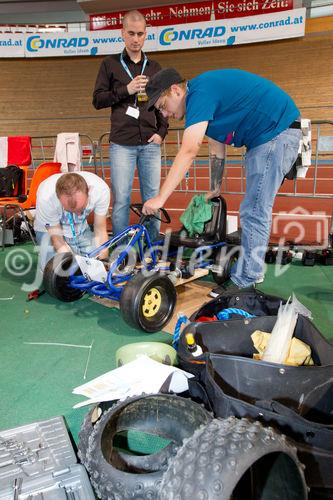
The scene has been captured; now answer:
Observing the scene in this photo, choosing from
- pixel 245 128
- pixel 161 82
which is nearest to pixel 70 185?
pixel 161 82

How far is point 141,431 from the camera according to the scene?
1563 millimetres

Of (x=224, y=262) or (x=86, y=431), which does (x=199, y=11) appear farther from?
(x=86, y=431)

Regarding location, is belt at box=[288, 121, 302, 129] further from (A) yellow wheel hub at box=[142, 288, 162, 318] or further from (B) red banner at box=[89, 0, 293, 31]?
(B) red banner at box=[89, 0, 293, 31]

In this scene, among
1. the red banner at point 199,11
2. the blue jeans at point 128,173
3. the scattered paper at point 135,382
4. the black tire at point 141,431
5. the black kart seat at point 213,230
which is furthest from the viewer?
the red banner at point 199,11

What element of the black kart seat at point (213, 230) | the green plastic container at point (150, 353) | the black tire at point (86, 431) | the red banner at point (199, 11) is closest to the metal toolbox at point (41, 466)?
the black tire at point (86, 431)

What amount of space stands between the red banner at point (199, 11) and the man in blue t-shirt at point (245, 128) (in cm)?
1006

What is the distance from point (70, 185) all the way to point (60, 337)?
0.99 metres

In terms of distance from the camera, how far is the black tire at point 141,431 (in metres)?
1.22

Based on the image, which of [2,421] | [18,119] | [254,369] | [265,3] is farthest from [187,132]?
[18,119]

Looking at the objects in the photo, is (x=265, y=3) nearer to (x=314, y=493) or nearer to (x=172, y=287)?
(x=172, y=287)

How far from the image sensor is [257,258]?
2.76 m

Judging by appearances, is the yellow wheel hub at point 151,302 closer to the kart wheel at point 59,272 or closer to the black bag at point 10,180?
the kart wheel at point 59,272

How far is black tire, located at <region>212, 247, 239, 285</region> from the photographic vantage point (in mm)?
3217

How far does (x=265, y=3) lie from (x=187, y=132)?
35.1 ft
